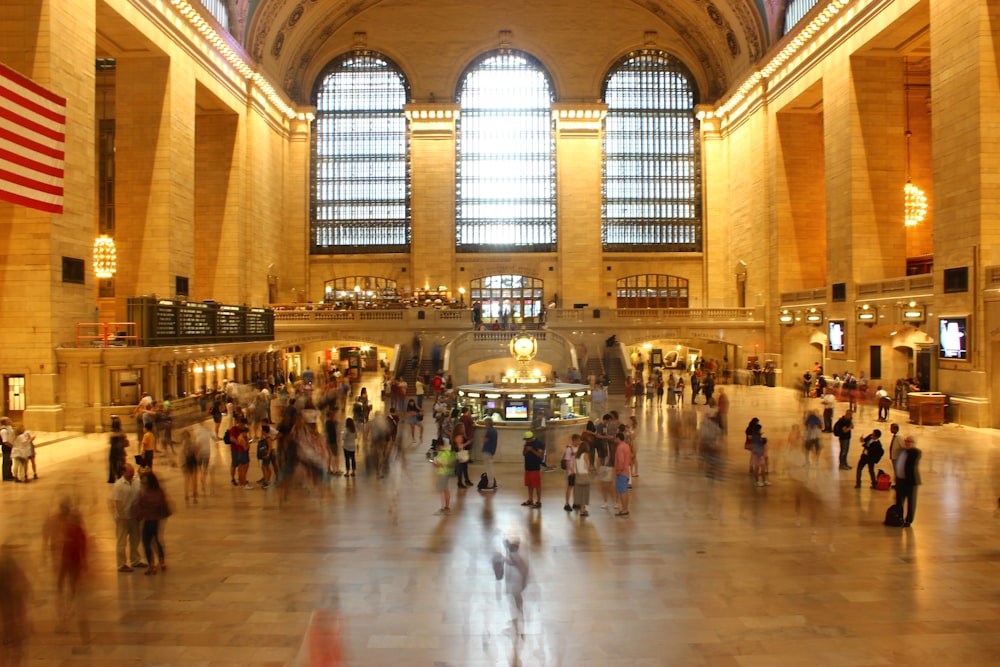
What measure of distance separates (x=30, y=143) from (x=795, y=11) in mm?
29833

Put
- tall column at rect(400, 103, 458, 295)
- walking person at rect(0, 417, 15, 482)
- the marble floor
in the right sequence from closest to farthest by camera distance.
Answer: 1. the marble floor
2. walking person at rect(0, 417, 15, 482)
3. tall column at rect(400, 103, 458, 295)

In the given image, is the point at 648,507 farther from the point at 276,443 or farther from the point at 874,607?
the point at 276,443

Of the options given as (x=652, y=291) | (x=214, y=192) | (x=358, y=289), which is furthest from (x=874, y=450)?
(x=358, y=289)

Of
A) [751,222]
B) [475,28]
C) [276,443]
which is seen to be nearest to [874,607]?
[276,443]

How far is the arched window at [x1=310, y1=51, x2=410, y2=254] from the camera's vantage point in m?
43.2

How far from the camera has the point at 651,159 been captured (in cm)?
4381

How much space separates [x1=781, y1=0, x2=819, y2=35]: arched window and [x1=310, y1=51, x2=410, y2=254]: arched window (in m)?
20.5

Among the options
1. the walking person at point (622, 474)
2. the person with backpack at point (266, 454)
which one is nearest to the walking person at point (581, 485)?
the walking person at point (622, 474)

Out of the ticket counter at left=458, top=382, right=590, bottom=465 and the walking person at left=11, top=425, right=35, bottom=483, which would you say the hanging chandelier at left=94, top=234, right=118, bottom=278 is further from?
the ticket counter at left=458, top=382, right=590, bottom=465

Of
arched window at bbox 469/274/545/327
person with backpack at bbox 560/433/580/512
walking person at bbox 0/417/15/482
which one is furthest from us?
arched window at bbox 469/274/545/327

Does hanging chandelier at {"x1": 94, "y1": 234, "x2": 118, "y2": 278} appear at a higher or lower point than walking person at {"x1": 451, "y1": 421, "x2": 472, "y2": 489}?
higher

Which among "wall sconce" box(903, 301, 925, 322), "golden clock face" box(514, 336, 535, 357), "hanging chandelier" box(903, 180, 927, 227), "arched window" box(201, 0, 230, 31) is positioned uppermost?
"arched window" box(201, 0, 230, 31)

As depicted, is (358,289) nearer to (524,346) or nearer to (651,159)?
(651,159)

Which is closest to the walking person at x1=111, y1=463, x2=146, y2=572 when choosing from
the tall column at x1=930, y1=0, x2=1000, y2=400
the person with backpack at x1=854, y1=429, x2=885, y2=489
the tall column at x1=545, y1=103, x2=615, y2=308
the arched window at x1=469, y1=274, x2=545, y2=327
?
the person with backpack at x1=854, y1=429, x2=885, y2=489
